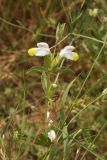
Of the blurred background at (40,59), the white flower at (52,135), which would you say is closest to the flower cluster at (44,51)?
the white flower at (52,135)

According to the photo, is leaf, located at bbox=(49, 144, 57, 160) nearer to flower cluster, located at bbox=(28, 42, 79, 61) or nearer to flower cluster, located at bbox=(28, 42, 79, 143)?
flower cluster, located at bbox=(28, 42, 79, 143)

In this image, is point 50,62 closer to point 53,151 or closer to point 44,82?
point 44,82

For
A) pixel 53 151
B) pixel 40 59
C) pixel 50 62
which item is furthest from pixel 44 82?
pixel 40 59

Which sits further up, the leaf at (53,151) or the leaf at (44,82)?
the leaf at (44,82)

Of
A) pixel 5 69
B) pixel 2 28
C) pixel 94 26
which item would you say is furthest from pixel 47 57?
pixel 2 28

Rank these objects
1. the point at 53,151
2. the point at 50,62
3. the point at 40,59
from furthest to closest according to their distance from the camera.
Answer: the point at 40,59
the point at 50,62
the point at 53,151

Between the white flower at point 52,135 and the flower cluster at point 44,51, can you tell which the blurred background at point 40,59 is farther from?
the white flower at point 52,135

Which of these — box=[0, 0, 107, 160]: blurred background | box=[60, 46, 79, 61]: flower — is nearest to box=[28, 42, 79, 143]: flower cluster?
box=[60, 46, 79, 61]: flower

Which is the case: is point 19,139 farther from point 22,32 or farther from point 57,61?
point 22,32
